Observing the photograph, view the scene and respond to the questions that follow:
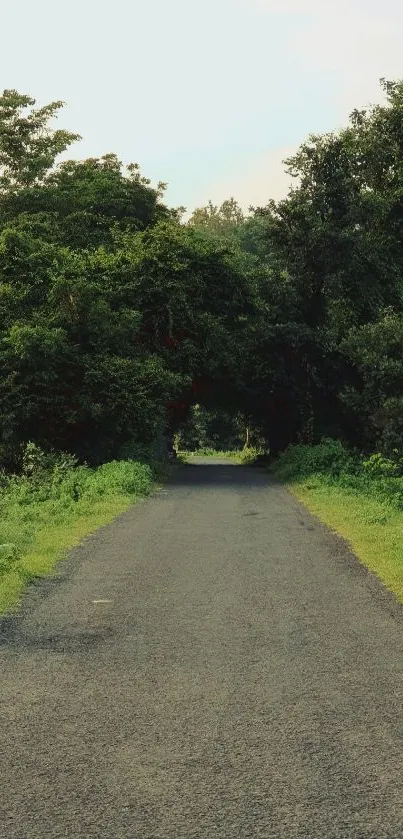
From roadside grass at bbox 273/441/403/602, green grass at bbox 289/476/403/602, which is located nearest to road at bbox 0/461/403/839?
green grass at bbox 289/476/403/602

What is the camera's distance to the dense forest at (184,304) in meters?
29.9

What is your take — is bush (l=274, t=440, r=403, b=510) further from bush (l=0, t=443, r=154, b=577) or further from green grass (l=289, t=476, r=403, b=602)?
bush (l=0, t=443, r=154, b=577)

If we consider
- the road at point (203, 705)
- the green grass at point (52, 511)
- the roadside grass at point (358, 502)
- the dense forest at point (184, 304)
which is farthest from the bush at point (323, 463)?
the road at point (203, 705)

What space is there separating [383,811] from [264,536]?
11.4 meters

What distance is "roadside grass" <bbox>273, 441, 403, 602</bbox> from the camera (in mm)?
13109

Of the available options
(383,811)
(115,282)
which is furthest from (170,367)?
(383,811)

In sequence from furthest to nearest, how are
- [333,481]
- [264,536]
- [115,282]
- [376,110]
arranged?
[376,110]
[115,282]
[333,481]
[264,536]

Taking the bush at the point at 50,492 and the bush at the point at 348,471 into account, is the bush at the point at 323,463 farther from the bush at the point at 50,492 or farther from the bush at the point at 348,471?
the bush at the point at 50,492

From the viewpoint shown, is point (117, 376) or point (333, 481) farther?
point (117, 376)

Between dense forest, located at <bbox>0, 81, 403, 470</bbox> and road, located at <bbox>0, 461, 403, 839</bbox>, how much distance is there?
18090 millimetres

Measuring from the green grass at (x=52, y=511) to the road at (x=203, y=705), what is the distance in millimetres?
559

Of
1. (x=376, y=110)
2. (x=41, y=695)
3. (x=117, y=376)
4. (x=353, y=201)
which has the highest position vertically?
(x=376, y=110)

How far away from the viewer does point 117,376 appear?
29797mm

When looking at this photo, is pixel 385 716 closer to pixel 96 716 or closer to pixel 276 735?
pixel 276 735
